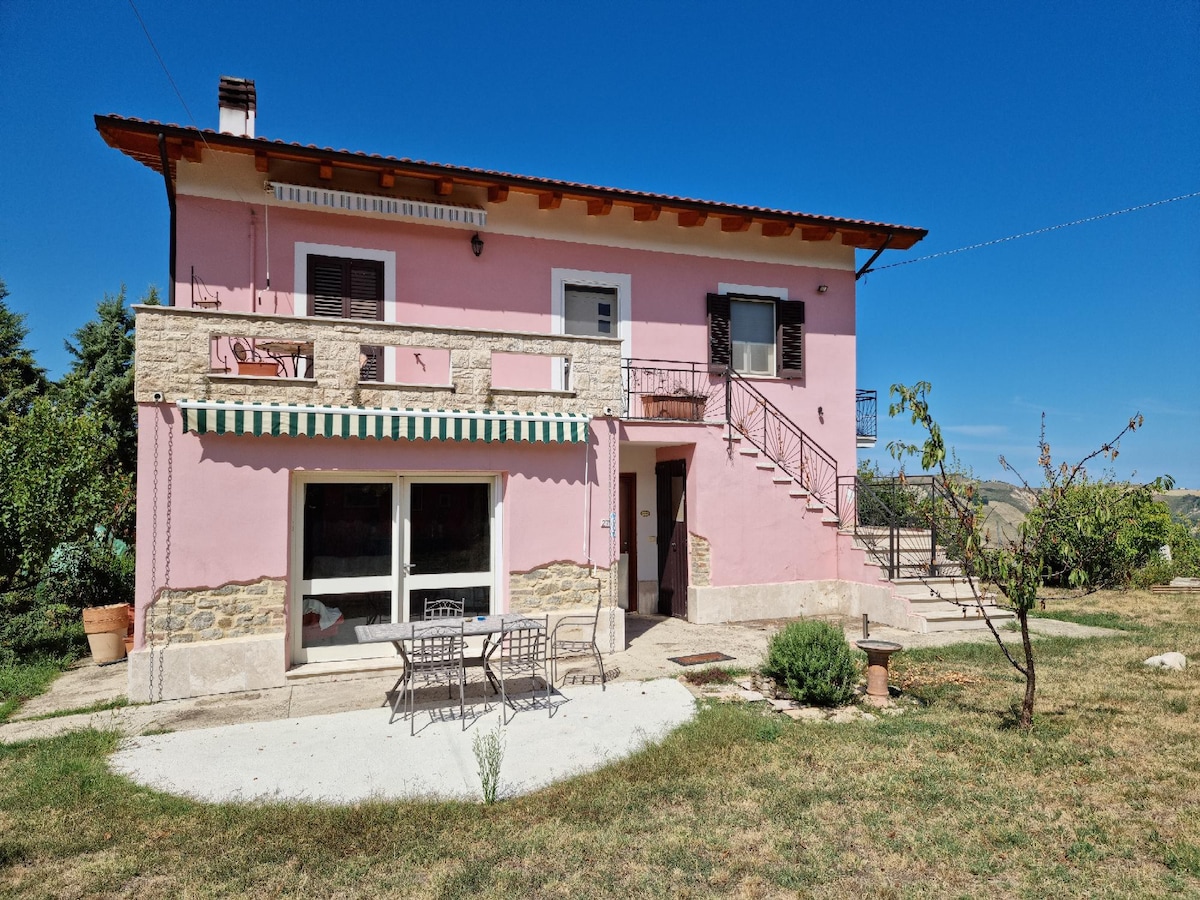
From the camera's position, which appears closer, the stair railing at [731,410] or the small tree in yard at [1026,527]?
the small tree in yard at [1026,527]

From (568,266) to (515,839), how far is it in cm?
1091

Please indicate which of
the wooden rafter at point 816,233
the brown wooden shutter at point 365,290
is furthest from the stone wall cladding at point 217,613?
the wooden rafter at point 816,233

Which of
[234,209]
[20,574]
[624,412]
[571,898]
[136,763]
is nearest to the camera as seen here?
[571,898]

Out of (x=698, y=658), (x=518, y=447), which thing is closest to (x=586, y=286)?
(x=518, y=447)

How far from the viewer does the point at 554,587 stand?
10375 mm

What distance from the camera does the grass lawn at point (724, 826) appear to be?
4508 millimetres

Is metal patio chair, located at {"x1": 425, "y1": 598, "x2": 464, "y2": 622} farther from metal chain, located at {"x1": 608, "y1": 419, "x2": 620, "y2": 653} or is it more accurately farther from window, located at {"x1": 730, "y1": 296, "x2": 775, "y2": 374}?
window, located at {"x1": 730, "y1": 296, "x2": 775, "y2": 374}

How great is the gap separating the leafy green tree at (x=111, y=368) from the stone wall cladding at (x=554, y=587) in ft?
38.5

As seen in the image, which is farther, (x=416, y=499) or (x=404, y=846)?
(x=416, y=499)

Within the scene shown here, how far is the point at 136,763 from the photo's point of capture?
6.58m

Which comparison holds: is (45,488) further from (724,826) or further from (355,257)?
(724,826)

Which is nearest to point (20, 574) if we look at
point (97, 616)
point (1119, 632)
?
point (97, 616)

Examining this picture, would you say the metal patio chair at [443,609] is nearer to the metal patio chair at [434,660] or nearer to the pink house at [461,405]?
the pink house at [461,405]

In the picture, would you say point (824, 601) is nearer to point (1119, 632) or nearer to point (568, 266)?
point (1119, 632)
